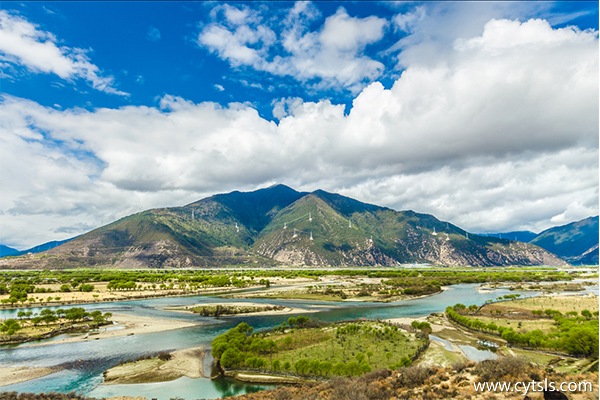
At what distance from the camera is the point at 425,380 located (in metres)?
34.7

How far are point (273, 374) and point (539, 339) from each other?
41686mm

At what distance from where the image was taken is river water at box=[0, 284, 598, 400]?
1797 inches

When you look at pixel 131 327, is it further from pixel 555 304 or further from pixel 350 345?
pixel 555 304

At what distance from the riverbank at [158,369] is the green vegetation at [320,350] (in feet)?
12.4

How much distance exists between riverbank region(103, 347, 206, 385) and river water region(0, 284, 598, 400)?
1.61 meters

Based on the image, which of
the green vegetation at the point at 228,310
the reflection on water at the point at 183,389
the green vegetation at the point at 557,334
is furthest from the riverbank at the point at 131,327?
the green vegetation at the point at 557,334

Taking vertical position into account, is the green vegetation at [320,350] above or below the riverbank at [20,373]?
above

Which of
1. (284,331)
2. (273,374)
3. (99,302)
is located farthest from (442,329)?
(99,302)

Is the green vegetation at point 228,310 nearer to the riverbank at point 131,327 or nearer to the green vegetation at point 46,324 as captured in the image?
the riverbank at point 131,327

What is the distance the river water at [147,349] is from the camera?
4566 cm

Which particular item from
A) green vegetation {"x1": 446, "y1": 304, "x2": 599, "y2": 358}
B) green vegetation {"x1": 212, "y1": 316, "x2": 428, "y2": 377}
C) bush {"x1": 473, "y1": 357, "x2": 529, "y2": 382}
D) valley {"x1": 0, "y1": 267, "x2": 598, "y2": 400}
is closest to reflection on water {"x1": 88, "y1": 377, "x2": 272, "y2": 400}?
valley {"x1": 0, "y1": 267, "x2": 598, "y2": 400}

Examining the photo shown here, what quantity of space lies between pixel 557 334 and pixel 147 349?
69343 mm

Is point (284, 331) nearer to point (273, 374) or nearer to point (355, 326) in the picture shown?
point (355, 326)

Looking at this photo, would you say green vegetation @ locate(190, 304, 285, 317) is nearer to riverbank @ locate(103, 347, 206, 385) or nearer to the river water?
the river water
